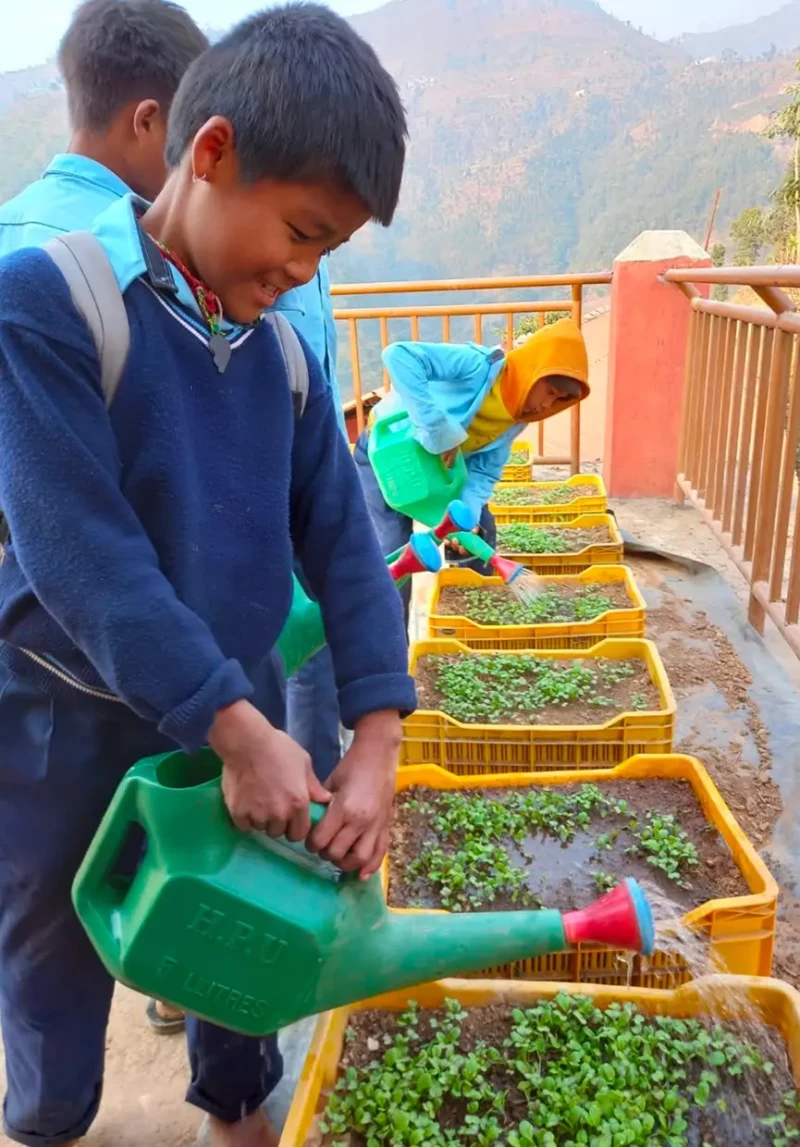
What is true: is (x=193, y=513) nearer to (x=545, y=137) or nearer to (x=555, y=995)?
(x=555, y=995)

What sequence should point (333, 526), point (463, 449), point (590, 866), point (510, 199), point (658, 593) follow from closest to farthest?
point (333, 526) → point (590, 866) → point (463, 449) → point (658, 593) → point (510, 199)

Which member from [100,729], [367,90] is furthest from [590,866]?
[367,90]

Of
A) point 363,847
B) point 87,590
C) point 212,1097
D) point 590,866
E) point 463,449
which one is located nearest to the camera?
point 87,590

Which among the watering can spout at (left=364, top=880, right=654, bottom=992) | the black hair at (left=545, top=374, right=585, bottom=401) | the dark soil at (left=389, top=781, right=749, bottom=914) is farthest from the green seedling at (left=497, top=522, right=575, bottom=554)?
the watering can spout at (left=364, top=880, right=654, bottom=992)

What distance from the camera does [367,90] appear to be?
894 mm

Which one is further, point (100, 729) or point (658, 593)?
point (658, 593)

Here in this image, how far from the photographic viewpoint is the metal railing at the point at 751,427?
2.93m

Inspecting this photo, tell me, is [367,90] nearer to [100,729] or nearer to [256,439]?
[256,439]

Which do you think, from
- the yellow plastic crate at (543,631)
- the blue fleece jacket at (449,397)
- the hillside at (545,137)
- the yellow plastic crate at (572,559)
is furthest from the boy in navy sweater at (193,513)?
the hillside at (545,137)

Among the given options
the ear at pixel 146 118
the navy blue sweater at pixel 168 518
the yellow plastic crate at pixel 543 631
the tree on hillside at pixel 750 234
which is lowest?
the tree on hillside at pixel 750 234

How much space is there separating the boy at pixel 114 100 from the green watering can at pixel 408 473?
1.40 meters

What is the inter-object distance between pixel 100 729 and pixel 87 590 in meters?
0.28

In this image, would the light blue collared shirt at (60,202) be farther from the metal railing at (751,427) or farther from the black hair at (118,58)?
the metal railing at (751,427)

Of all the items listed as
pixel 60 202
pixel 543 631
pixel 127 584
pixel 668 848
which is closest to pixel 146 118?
pixel 60 202
